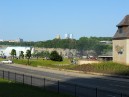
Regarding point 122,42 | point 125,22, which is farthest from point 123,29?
point 122,42

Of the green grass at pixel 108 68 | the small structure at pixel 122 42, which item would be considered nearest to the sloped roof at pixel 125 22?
the small structure at pixel 122 42

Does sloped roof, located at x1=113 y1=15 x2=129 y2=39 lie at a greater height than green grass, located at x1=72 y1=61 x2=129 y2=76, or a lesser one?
greater

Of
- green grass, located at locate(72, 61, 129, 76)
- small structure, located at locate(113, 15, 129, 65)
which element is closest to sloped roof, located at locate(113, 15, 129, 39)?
Result: small structure, located at locate(113, 15, 129, 65)

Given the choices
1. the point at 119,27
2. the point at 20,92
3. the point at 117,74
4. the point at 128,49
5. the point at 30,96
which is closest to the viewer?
the point at 30,96

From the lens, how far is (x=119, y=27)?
242ft

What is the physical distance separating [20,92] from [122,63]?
4012 cm

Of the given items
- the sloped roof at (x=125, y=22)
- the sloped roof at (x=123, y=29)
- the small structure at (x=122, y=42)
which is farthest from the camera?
the sloped roof at (x=125, y=22)

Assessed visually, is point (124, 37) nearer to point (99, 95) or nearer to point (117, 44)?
point (117, 44)

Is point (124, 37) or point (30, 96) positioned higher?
point (124, 37)

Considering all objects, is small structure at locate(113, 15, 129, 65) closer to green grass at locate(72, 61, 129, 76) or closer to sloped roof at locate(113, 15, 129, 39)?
sloped roof at locate(113, 15, 129, 39)

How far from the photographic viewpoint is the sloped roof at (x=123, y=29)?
71000mm

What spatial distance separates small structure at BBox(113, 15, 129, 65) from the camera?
6896 centimetres

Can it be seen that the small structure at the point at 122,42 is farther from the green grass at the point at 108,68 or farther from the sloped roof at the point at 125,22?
the green grass at the point at 108,68

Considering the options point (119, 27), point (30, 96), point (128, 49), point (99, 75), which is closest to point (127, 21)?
point (119, 27)
